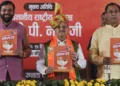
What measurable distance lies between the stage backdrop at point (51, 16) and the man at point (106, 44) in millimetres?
707

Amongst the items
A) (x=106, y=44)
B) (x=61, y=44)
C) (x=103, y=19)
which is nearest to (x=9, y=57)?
(x=61, y=44)

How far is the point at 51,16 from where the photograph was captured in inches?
198

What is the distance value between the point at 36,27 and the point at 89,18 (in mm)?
668

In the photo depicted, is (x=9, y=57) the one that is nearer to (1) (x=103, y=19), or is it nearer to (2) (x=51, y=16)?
(2) (x=51, y=16)

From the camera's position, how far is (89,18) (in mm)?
5023

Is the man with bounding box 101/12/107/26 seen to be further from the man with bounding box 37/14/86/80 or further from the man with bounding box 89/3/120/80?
the man with bounding box 37/14/86/80

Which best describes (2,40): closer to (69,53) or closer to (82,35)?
(69,53)

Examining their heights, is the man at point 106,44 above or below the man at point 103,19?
below

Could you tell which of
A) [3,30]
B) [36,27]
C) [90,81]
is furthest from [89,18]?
[90,81]

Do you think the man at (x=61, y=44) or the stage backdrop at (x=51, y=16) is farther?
the stage backdrop at (x=51, y=16)

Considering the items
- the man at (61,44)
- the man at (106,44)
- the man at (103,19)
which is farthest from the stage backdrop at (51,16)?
the man at (61,44)

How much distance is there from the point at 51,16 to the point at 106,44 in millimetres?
1065

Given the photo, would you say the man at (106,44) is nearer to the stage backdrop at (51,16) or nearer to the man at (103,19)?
the man at (103,19)

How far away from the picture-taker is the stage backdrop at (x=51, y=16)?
16.5ft
